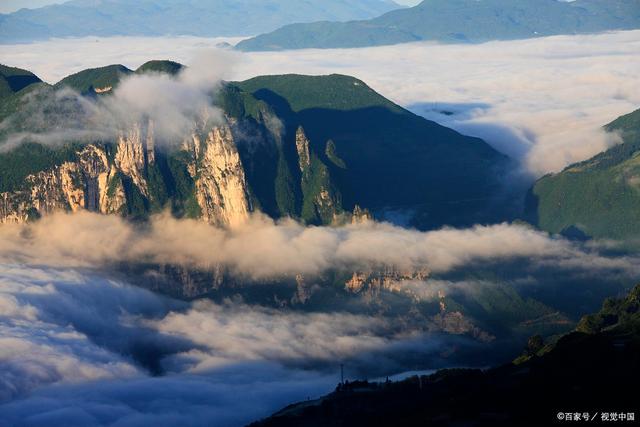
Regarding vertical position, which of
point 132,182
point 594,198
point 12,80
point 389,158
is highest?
point 12,80

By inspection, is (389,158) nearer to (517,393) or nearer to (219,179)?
(219,179)

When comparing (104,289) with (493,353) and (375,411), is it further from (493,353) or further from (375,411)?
(375,411)

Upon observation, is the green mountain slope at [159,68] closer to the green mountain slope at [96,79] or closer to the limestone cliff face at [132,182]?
the green mountain slope at [96,79]

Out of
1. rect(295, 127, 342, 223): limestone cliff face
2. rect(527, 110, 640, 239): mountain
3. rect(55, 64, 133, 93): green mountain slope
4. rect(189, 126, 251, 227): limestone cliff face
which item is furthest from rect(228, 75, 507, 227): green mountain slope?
rect(55, 64, 133, 93): green mountain slope

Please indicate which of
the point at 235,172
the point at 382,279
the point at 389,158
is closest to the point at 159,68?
the point at 235,172

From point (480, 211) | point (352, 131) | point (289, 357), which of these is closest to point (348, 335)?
point (289, 357)

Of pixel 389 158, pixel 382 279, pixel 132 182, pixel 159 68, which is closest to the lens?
pixel 382 279

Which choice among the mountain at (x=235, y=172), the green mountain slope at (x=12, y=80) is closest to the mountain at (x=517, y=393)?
the mountain at (x=235, y=172)
